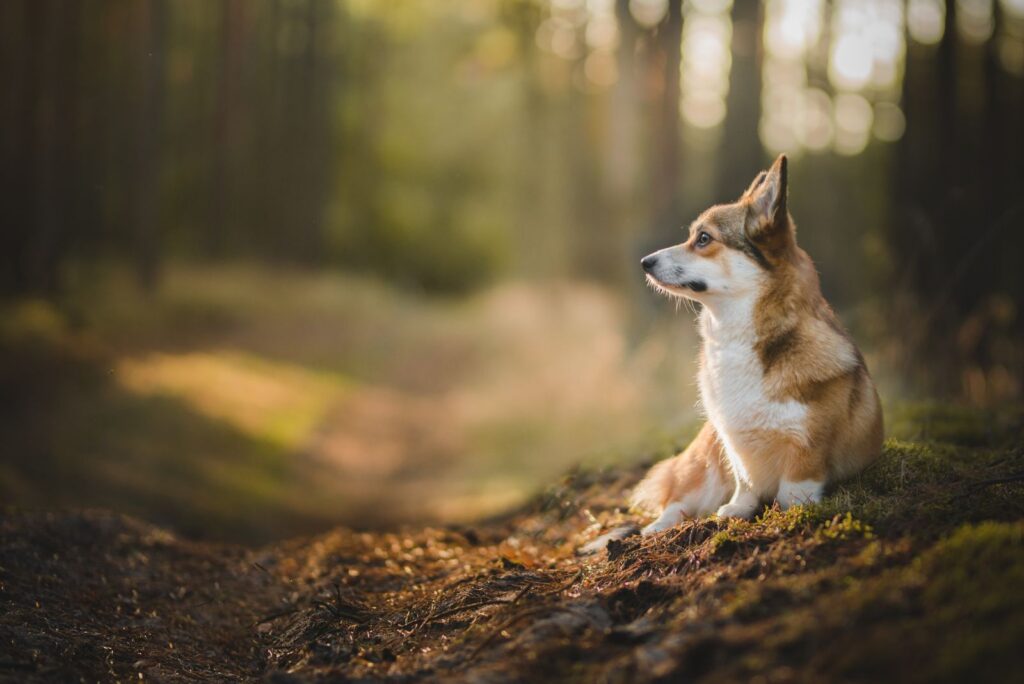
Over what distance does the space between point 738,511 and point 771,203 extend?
166cm

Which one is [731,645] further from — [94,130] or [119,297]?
[94,130]

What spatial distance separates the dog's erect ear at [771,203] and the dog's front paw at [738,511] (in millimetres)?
1484

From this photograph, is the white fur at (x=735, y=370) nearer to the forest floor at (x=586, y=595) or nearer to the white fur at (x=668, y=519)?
the forest floor at (x=586, y=595)

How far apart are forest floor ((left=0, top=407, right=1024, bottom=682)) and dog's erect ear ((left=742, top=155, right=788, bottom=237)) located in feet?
4.79

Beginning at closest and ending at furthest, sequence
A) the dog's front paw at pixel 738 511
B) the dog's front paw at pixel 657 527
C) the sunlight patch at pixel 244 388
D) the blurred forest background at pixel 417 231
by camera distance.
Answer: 1. the dog's front paw at pixel 738 511
2. the dog's front paw at pixel 657 527
3. the blurred forest background at pixel 417 231
4. the sunlight patch at pixel 244 388

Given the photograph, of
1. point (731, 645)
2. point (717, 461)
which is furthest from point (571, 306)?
point (731, 645)

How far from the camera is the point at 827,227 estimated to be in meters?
29.6

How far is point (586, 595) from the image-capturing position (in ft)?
12.8

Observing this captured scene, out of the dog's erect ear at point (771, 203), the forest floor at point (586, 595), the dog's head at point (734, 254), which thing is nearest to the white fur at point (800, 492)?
the forest floor at point (586, 595)

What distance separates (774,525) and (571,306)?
19770 mm

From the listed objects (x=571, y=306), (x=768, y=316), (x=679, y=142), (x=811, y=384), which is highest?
(x=679, y=142)

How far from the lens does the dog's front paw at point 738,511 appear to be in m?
4.50

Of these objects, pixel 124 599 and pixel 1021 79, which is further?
pixel 1021 79

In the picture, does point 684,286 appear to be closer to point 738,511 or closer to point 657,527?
point 738,511
